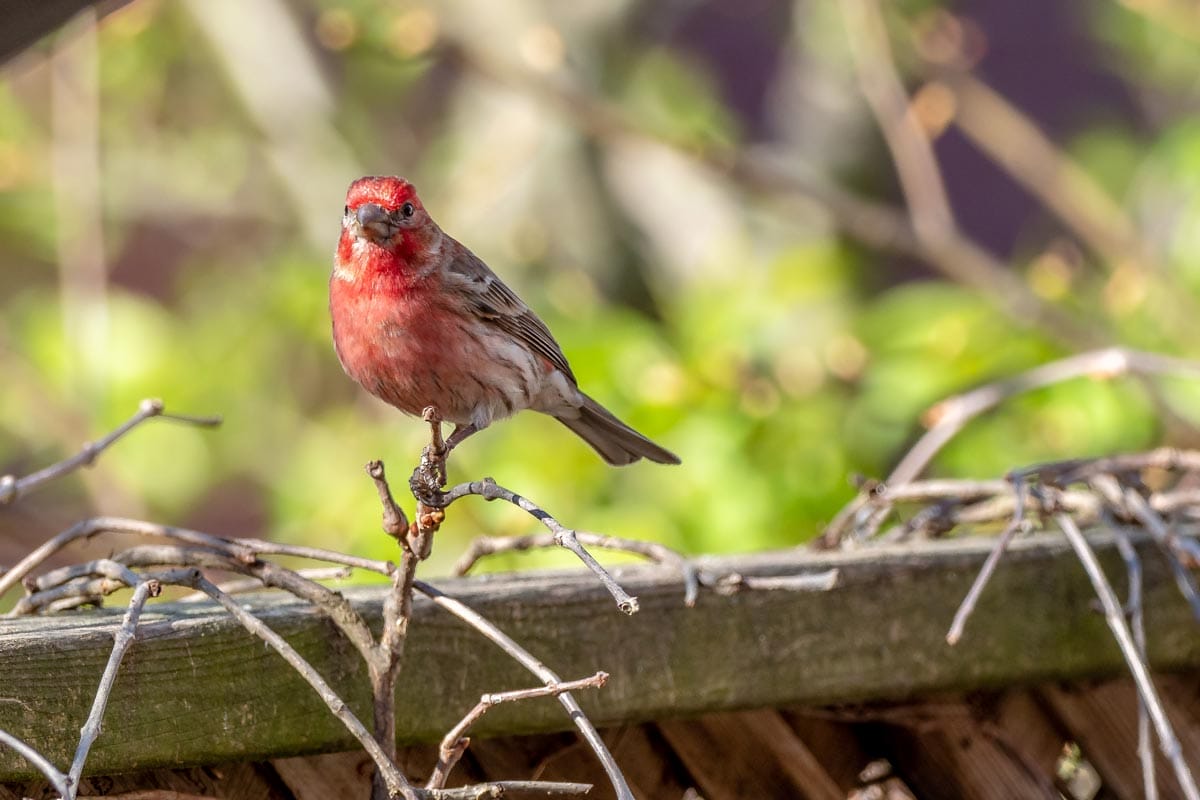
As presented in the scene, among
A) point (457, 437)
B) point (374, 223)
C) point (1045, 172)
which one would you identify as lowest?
point (457, 437)

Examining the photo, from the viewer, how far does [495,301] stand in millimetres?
2611

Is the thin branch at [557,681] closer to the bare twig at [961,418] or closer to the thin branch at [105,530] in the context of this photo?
the thin branch at [105,530]

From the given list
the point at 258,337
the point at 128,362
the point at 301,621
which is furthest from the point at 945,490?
the point at 258,337

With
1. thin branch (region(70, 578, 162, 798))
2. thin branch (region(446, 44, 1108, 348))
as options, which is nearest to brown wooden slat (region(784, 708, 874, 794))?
thin branch (region(70, 578, 162, 798))

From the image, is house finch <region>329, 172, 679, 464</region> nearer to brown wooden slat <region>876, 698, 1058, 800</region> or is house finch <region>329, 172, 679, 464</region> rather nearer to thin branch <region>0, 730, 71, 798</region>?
brown wooden slat <region>876, 698, 1058, 800</region>

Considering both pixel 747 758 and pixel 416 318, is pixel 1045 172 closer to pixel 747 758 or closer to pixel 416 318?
pixel 416 318

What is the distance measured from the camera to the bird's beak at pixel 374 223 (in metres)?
2.27

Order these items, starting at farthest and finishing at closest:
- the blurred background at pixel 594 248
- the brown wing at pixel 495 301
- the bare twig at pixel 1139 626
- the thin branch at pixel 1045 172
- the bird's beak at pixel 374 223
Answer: the thin branch at pixel 1045 172 → the blurred background at pixel 594 248 → the brown wing at pixel 495 301 → the bird's beak at pixel 374 223 → the bare twig at pixel 1139 626

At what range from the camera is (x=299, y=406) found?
600 centimetres

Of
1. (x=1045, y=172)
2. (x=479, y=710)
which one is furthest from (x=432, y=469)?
(x=1045, y=172)

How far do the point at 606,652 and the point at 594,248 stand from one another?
3834mm

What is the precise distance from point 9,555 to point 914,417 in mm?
4006

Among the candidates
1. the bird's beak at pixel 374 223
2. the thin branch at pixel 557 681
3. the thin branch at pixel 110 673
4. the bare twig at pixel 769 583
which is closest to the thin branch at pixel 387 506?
the thin branch at pixel 557 681

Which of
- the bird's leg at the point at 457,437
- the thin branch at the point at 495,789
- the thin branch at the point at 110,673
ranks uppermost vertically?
the bird's leg at the point at 457,437
